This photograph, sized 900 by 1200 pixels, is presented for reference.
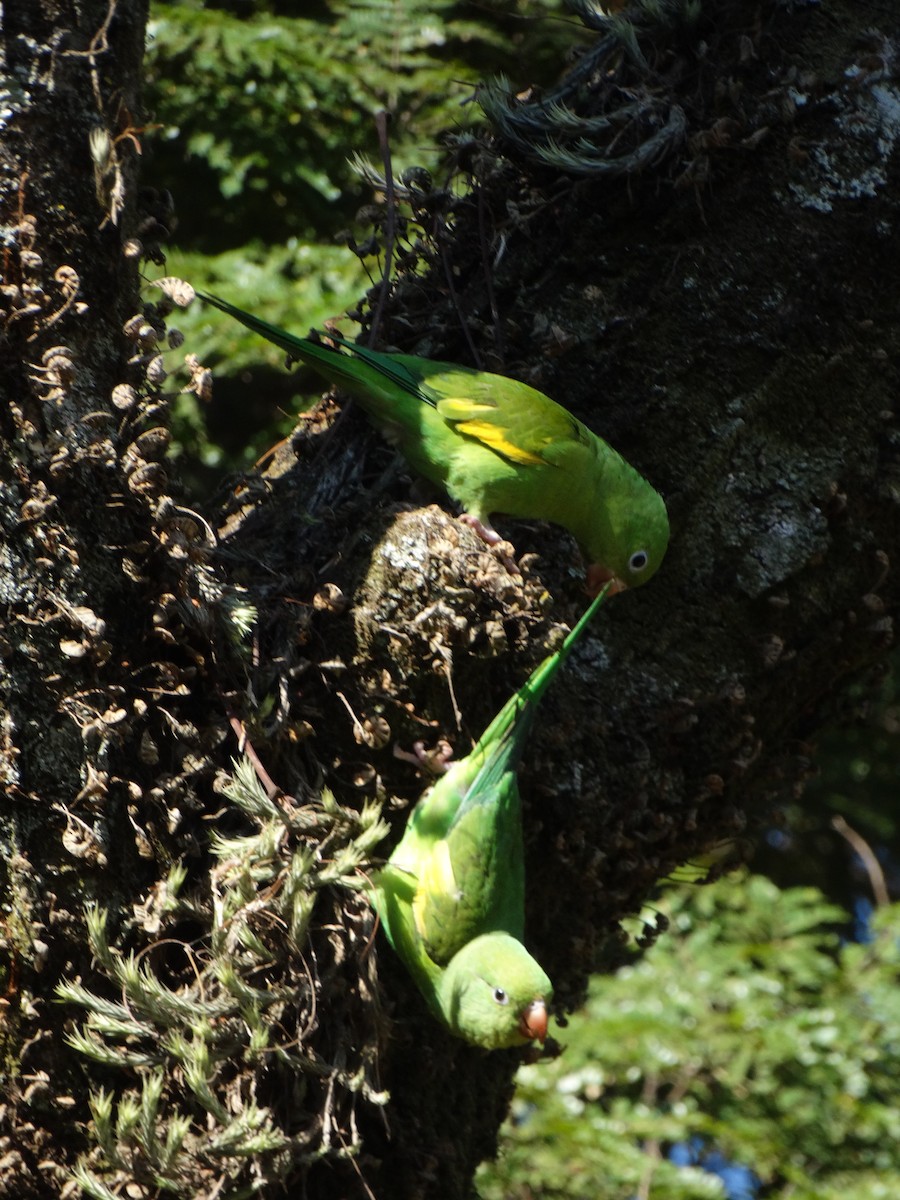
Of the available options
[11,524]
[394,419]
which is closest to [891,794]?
[394,419]

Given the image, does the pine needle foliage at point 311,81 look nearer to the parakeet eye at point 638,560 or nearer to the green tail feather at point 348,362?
the green tail feather at point 348,362

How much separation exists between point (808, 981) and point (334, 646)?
328cm

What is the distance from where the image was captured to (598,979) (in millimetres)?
5293

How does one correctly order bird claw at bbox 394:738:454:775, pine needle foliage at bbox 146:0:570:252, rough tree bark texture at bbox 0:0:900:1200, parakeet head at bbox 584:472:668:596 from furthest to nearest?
pine needle foliage at bbox 146:0:570:252 < parakeet head at bbox 584:472:668:596 < bird claw at bbox 394:738:454:775 < rough tree bark texture at bbox 0:0:900:1200

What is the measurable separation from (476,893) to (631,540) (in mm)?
939

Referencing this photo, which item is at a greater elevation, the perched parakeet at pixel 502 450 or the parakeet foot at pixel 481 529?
the perched parakeet at pixel 502 450

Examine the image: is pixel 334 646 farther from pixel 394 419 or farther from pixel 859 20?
pixel 859 20

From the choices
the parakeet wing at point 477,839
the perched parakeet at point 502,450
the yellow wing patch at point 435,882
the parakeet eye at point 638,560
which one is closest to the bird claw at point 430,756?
the parakeet wing at point 477,839

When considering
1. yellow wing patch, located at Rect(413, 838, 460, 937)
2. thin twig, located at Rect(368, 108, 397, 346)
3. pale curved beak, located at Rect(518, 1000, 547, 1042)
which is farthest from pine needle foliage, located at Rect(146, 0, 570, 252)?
pale curved beak, located at Rect(518, 1000, 547, 1042)

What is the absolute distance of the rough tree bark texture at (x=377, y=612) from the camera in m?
2.23

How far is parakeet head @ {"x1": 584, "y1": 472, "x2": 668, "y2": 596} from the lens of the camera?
2.89m

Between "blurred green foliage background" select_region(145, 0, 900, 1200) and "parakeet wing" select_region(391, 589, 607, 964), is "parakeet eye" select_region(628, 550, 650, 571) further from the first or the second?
"blurred green foliage background" select_region(145, 0, 900, 1200)

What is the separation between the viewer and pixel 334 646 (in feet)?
8.19

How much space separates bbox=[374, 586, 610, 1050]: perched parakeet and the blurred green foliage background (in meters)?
2.03
